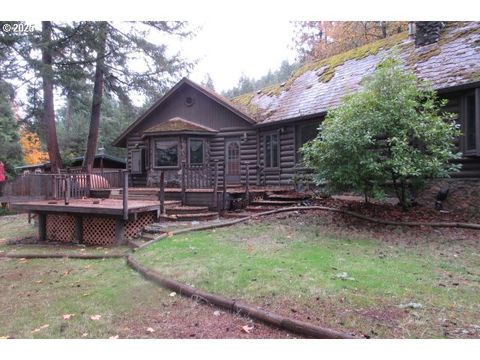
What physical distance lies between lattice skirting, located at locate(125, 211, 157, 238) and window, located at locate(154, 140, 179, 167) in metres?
5.81

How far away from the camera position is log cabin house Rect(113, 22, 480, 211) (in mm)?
10541

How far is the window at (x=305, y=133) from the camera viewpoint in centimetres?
1302

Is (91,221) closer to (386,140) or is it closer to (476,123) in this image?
(386,140)

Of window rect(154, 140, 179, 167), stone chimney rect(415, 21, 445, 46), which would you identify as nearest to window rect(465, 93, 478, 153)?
stone chimney rect(415, 21, 445, 46)

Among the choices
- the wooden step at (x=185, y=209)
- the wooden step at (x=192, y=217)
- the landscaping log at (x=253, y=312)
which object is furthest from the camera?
the wooden step at (x=185, y=209)

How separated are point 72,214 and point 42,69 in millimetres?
6275

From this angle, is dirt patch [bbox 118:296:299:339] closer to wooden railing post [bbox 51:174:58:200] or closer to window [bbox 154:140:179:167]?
wooden railing post [bbox 51:174:58:200]

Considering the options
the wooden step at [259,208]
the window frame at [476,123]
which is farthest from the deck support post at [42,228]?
the window frame at [476,123]

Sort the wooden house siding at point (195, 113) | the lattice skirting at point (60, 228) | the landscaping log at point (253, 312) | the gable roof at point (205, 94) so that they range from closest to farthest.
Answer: the landscaping log at point (253, 312), the lattice skirting at point (60, 228), the gable roof at point (205, 94), the wooden house siding at point (195, 113)

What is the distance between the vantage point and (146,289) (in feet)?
17.2

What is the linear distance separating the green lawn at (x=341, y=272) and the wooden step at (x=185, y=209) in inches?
85.7

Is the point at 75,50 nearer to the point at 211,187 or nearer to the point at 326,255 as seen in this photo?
the point at 211,187

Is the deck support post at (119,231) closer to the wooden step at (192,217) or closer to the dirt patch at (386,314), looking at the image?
the wooden step at (192,217)

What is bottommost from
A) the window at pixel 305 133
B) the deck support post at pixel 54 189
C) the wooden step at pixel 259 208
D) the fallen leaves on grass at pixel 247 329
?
the fallen leaves on grass at pixel 247 329
